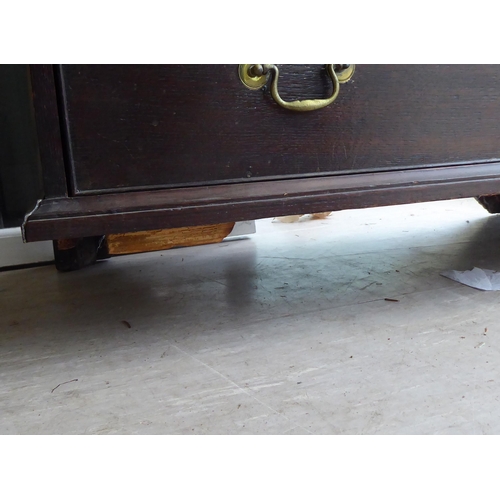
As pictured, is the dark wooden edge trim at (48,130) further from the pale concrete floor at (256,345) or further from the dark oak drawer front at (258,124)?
the pale concrete floor at (256,345)

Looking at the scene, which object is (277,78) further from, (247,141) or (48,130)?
(48,130)

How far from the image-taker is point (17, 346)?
774 millimetres

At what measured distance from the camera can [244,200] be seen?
695mm

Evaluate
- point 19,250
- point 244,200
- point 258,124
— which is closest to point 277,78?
point 258,124

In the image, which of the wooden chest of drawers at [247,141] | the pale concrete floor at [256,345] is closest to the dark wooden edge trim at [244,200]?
the wooden chest of drawers at [247,141]

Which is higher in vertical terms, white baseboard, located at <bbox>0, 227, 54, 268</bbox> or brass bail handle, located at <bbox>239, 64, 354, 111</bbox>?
brass bail handle, located at <bbox>239, 64, 354, 111</bbox>

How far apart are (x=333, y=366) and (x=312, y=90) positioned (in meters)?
0.37

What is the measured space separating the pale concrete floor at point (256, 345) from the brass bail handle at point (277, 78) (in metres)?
0.32

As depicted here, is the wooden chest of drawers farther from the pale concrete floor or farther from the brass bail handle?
the pale concrete floor

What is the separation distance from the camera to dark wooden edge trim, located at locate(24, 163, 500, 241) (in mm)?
637

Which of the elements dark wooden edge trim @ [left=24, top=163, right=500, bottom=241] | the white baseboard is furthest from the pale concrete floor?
dark wooden edge trim @ [left=24, top=163, right=500, bottom=241]

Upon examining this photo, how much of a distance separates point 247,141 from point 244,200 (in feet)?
0.26
